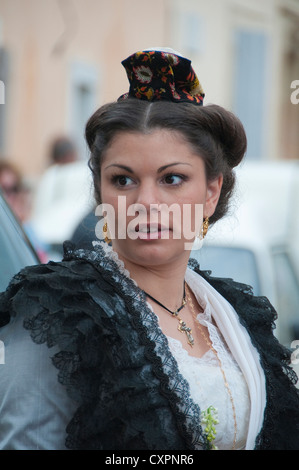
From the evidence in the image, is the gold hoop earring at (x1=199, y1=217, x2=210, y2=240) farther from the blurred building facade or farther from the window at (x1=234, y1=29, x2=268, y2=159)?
the window at (x1=234, y1=29, x2=268, y2=159)

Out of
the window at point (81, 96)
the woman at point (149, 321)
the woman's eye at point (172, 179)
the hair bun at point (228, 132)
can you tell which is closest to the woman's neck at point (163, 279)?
the woman at point (149, 321)

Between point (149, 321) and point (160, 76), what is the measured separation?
0.64 meters

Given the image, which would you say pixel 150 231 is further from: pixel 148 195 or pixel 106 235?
pixel 106 235

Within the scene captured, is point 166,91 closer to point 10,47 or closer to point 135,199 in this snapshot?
point 135,199

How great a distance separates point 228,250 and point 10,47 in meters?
7.15

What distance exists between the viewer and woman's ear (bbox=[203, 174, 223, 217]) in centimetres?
241

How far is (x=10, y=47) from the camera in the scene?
11.2m

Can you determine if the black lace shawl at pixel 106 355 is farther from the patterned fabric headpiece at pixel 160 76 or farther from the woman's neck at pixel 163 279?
the patterned fabric headpiece at pixel 160 76

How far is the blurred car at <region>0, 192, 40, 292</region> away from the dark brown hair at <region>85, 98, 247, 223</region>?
0.37 metres

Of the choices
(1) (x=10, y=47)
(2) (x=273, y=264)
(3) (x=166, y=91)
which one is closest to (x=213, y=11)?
(1) (x=10, y=47)

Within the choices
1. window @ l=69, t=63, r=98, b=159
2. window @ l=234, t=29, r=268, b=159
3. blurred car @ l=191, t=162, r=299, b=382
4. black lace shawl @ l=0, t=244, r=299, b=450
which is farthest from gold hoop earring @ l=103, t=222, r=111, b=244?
window @ l=234, t=29, r=268, b=159

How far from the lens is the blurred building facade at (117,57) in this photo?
11453mm

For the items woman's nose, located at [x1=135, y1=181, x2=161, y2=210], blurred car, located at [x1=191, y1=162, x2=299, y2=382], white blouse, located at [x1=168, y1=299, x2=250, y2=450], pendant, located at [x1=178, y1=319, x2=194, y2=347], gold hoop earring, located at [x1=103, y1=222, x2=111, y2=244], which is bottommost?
blurred car, located at [x1=191, y1=162, x2=299, y2=382]

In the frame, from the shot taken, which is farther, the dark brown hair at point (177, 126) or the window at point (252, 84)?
the window at point (252, 84)
